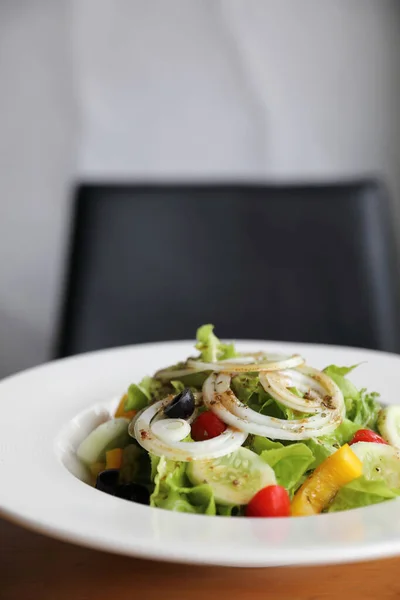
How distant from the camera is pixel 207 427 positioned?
1.24 m

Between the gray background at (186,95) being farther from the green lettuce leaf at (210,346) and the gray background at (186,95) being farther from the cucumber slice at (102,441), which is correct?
the cucumber slice at (102,441)

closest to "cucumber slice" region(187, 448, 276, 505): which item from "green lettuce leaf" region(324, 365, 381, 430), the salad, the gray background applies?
the salad

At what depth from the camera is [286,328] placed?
8.21ft

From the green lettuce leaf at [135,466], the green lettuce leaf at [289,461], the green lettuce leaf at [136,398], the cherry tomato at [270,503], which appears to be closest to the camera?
the cherry tomato at [270,503]

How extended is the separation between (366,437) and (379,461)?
10 cm

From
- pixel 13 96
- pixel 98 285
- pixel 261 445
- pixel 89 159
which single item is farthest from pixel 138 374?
pixel 13 96

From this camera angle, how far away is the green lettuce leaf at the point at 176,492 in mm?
1119

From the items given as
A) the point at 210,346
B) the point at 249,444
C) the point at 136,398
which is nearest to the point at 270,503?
the point at 249,444

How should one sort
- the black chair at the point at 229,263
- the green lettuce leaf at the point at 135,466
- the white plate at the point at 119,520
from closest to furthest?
1. the white plate at the point at 119,520
2. the green lettuce leaf at the point at 135,466
3. the black chair at the point at 229,263

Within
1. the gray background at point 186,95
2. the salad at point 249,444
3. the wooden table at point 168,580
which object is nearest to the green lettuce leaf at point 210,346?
the salad at point 249,444

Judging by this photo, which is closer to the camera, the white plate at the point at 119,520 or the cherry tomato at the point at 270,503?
the white plate at the point at 119,520

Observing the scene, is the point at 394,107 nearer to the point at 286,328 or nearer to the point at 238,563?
the point at 286,328

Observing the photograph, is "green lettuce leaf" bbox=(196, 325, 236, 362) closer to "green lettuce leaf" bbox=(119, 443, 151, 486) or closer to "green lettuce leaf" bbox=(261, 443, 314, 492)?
"green lettuce leaf" bbox=(119, 443, 151, 486)

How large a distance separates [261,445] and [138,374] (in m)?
0.61
